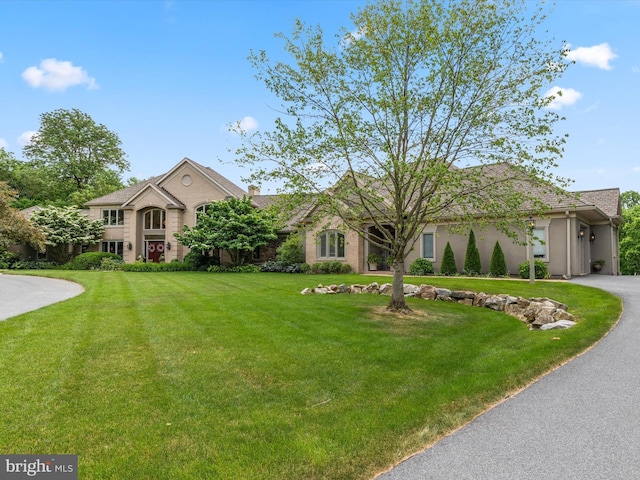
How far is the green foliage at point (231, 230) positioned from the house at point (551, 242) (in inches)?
128

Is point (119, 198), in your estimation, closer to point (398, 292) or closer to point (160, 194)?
point (160, 194)

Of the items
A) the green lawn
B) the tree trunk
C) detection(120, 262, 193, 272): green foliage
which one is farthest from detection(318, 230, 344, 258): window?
the green lawn

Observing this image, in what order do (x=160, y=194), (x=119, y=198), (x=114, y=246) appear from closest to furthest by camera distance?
(x=160, y=194)
(x=114, y=246)
(x=119, y=198)

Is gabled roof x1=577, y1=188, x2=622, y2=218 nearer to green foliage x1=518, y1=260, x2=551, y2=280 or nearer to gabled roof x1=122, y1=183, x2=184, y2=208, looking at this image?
green foliage x1=518, y1=260, x2=551, y2=280

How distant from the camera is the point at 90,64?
53.6ft

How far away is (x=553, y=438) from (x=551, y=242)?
635 inches

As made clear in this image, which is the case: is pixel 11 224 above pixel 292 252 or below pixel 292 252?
above

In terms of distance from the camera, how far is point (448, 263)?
18.4m

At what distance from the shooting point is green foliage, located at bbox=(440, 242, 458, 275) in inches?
718

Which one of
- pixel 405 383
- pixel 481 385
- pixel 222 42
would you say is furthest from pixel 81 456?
pixel 222 42

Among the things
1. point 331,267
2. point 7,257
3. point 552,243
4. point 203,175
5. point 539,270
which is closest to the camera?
point 539,270

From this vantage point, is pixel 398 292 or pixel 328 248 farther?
pixel 328 248

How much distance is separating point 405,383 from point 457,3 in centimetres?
777

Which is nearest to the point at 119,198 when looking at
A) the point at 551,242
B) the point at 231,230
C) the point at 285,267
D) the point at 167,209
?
the point at 167,209
